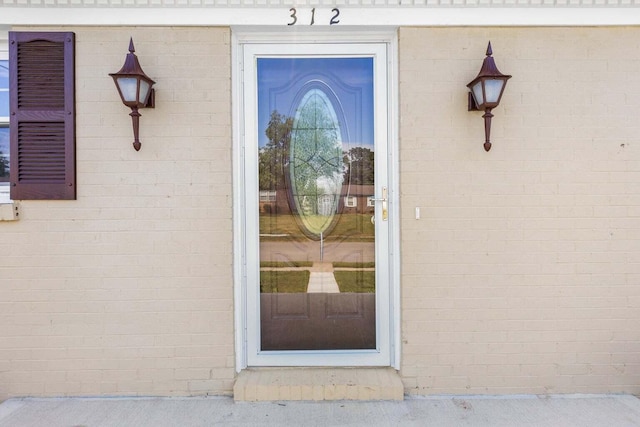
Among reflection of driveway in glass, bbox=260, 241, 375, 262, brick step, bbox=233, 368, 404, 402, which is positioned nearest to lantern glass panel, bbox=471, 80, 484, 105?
reflection of driveway in glass, bbox=260, 241, 375, 262

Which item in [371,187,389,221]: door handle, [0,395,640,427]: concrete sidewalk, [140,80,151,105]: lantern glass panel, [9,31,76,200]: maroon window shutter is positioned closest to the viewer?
[0,395,640,427]: concrete sidewalk

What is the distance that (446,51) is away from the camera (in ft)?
8.44

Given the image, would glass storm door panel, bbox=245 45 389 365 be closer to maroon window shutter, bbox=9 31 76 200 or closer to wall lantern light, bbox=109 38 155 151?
wall lantern light, bbox=109 38 155 151

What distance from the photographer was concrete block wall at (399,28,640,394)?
2.58 meters

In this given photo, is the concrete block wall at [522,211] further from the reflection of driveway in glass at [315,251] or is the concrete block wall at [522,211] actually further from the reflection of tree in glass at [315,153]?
the reflection of tree in glass at [315,153]

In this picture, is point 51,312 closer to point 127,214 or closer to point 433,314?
point 127,214

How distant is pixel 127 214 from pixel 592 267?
3.16 meters

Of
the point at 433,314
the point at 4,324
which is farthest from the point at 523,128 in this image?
the point at 4,324

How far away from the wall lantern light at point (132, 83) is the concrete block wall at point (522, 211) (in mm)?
1681

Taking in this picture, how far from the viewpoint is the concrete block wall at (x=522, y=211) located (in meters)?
2.58

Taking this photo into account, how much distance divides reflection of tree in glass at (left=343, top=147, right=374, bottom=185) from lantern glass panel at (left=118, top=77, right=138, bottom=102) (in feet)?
4.67

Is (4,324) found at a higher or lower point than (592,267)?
lower

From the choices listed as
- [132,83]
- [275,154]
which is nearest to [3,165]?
[132,83]

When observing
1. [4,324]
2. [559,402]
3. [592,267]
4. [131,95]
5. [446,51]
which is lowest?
[559,402]
